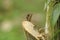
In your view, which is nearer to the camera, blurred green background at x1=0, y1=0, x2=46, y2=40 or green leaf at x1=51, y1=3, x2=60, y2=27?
green leaf at x1=51, y1=3, x2=60, y2=27

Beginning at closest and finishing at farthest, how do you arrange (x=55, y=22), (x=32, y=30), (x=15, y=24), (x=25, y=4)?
(x=55, y=22) < (x=32, y=30) < (x=15, y=24) < (x=25, y=4)

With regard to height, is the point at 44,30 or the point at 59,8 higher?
the point at 59,8

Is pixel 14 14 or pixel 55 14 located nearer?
pixel 55 14

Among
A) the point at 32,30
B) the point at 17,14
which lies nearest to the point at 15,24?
the point at 17,14

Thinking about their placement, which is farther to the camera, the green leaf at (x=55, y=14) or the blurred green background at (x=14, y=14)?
the blurred green background at (x=14, y=14)

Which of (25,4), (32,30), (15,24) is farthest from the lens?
(25,4)

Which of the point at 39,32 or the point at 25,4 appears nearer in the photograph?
the point at 39,32

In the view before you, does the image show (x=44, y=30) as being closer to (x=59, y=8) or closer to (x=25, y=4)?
(x=59, y=8)

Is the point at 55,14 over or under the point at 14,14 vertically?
under
